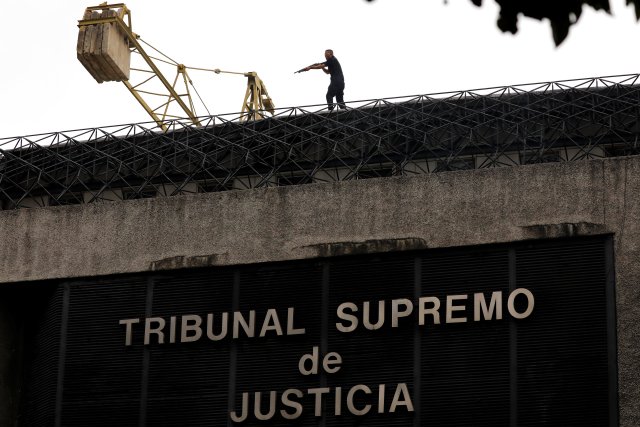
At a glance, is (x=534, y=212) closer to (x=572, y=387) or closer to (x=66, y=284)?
(x=572, y=387)

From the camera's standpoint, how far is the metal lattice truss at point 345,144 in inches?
1043

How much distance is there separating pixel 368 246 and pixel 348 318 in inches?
49.1

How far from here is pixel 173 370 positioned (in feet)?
81.3

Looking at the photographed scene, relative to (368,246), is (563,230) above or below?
above

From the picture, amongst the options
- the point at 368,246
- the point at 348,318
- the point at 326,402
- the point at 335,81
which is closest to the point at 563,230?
the point at 368,246

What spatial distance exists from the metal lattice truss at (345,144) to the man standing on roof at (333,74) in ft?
11.6

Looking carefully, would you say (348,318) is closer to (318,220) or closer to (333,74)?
(318,220)

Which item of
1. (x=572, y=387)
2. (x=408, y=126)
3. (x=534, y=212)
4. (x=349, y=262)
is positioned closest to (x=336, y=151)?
(x=408, y=126)

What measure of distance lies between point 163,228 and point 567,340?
7.49 metres

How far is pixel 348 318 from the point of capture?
24141mm

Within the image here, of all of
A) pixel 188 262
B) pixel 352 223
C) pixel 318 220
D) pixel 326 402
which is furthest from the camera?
pixel 188 262

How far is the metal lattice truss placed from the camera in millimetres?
26484

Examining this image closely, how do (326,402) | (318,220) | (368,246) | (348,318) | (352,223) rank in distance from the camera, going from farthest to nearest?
(318,220) < (352,223) < (368,246) < (348,318) < (326,402)

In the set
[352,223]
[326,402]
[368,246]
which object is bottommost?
[326,402]
